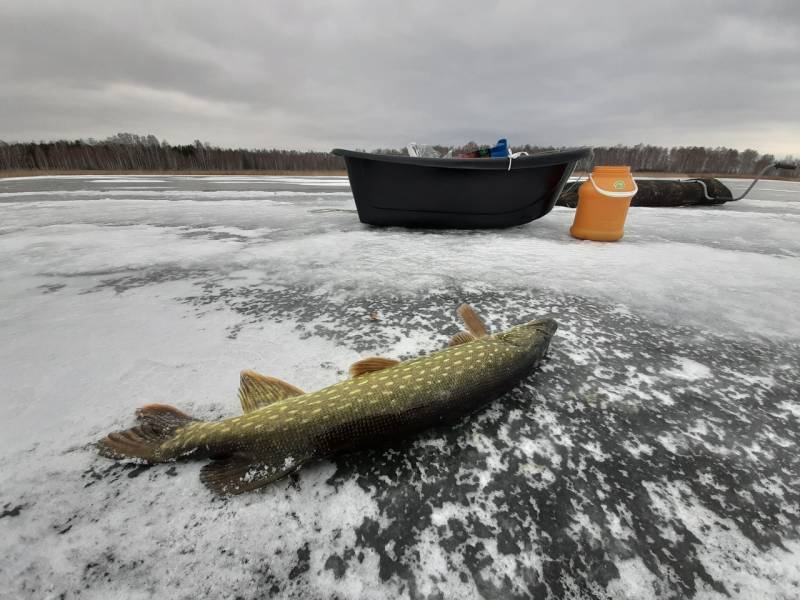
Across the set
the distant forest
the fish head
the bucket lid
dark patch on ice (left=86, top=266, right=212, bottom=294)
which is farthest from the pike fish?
the distant forest

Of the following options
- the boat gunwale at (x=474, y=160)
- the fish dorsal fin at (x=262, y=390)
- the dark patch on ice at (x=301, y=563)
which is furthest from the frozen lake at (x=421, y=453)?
the boat gunwale at (x=474, y=160)

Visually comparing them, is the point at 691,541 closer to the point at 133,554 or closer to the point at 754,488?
the point at 754,488

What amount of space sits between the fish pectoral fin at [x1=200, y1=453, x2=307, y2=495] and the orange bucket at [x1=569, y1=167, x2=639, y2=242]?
3.96 meters

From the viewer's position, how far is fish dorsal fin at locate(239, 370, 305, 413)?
118 cm

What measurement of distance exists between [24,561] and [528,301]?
7.50 feet

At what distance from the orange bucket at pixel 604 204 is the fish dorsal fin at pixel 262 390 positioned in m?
3.78

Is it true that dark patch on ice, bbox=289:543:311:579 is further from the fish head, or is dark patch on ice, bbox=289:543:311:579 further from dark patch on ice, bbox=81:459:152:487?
the fish head

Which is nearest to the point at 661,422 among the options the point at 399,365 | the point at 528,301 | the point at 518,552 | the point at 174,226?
the point at 518,552

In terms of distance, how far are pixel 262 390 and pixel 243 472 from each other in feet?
Answer: 1.02

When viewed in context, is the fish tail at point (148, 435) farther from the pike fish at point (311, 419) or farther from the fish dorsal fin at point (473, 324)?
the fish dorsal fin at point (473, 324)

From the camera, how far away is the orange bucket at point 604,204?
11.7 ft

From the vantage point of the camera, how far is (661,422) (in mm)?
1196

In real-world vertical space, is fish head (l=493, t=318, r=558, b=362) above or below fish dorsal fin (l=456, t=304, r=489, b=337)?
above

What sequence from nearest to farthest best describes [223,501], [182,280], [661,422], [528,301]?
[223,501] → [661,422] → [528,301] → [182,280]
